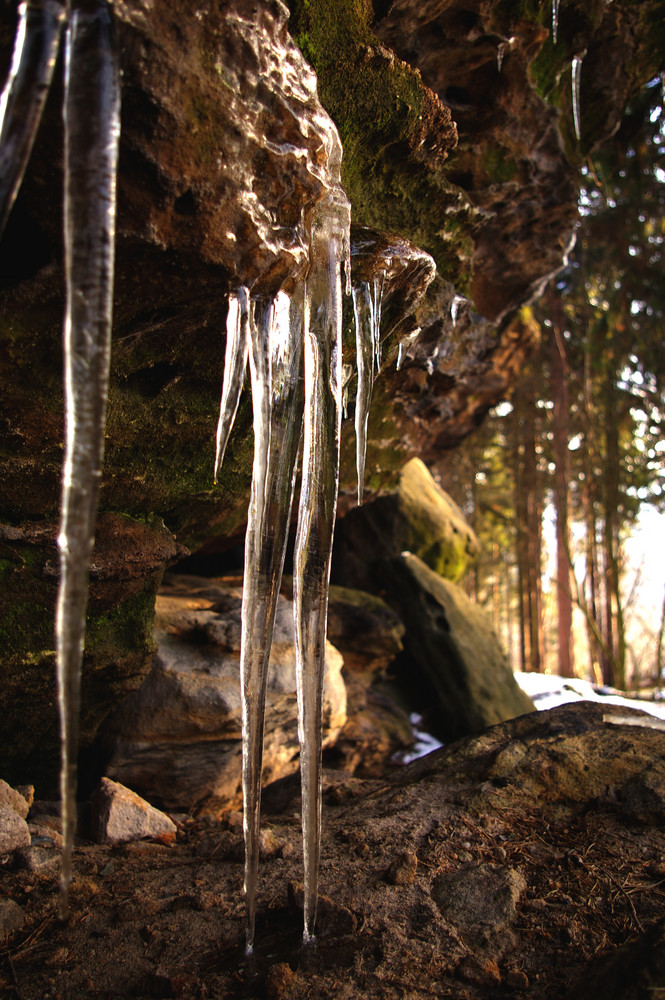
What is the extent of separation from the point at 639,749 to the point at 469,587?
11214 millimetres

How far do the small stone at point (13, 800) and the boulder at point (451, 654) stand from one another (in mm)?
3875

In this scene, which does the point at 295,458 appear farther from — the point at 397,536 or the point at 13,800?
the point at 397,536

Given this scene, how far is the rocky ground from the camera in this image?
1789mm

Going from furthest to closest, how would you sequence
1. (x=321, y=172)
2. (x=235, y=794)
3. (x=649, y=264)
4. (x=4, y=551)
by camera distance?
1. (x=649, y=264)
2. (x=235, y=794)
3. (x=4, y=551)
4. (x=321, y=172)

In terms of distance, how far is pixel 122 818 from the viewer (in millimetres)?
2947

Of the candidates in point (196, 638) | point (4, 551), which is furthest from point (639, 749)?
point (4, 551)

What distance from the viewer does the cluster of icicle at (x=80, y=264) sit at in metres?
1.32

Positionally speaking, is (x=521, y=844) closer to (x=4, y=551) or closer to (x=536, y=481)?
(x=4, y=551)

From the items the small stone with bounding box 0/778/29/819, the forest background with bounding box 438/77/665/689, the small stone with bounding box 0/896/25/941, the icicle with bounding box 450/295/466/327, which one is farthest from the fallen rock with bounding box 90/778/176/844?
the forest background with bounding box 438/77/665/689

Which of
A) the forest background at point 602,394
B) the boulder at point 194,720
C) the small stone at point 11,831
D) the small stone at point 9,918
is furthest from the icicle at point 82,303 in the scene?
the forest background at point 602,394

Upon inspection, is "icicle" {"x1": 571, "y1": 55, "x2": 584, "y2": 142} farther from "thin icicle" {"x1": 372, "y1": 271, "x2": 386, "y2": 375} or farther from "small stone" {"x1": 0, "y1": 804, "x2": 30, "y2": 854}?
"small stone" {"x1": 0, "y1": 804, "x2": 30, "y2": 854}

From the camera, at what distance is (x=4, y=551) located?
258 centimetres

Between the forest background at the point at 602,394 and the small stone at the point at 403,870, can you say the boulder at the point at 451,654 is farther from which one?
the small stone at the point at 403,870

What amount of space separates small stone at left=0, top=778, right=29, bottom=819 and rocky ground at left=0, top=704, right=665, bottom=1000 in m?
0.14
